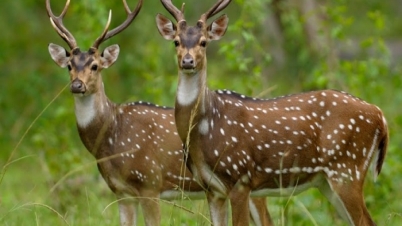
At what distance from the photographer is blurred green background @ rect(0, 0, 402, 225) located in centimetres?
1120

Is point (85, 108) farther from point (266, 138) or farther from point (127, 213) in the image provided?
point (266, 138)

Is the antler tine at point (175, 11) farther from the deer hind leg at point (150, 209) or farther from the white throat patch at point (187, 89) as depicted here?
the deer hind leg at point (150, 209)

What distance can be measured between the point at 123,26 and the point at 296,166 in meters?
2.11

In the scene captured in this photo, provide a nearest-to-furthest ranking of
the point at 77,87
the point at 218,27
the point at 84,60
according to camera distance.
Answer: the point at 218,27 → the point at 77,87 → the point at 84,60

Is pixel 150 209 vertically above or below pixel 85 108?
below

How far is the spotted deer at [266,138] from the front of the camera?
9156mm

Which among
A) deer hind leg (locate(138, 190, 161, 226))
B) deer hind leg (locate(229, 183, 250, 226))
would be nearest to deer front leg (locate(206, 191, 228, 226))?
deer hind leg (locate(229, 183, 250, 226))

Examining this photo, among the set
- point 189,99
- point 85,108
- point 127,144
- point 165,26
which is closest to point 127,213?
point 127,144

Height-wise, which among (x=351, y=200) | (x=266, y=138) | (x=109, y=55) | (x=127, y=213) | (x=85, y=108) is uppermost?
(x=109, y=55)

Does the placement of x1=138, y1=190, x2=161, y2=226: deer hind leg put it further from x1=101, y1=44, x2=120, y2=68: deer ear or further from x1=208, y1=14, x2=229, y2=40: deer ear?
x1=208, y1=14, x2=229, y2=40: deer ear

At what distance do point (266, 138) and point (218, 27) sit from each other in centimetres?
100

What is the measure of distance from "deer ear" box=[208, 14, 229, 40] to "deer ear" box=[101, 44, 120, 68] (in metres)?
1.20

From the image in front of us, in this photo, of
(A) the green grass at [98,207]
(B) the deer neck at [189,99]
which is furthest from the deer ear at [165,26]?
(A) the green grass at [98,207]

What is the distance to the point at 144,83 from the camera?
49.0ft
